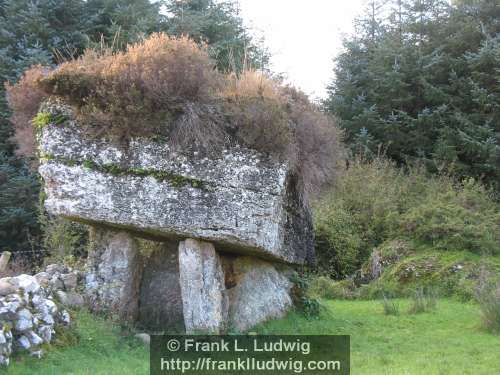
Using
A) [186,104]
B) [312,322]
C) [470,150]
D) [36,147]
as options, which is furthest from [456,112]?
[36,147]

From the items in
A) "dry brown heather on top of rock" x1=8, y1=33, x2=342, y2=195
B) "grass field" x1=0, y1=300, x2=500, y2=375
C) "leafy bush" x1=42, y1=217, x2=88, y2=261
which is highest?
"dry brown heather on top of rock" x1=8, y1=33, x2=342, y2=195

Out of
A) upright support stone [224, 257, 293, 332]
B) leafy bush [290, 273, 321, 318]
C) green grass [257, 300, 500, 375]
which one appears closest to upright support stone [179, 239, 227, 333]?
upright support stone [224, 257, 293, 332]

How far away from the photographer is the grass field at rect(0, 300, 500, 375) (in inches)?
271

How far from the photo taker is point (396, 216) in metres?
16.6

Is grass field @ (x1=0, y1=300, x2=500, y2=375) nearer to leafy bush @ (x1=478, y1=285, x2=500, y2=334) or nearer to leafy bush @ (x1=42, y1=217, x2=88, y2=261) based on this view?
leafy bush @ (x1=478, y1=285, x2=500, y2=334)

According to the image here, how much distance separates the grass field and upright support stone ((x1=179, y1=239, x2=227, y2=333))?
87cm

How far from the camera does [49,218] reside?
15.8 metres

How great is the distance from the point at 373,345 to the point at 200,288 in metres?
2.83

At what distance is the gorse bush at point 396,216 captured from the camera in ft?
49.4

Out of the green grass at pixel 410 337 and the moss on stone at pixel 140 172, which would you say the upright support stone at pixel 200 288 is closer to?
the moss on stone at pixel 140 172

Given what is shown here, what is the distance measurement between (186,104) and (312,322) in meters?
4.35

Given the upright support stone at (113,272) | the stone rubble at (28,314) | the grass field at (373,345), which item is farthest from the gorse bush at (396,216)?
the stone rubble at (28,314)

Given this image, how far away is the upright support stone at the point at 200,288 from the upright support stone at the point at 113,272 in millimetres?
1120

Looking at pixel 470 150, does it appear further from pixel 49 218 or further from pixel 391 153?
pixel 49 218
